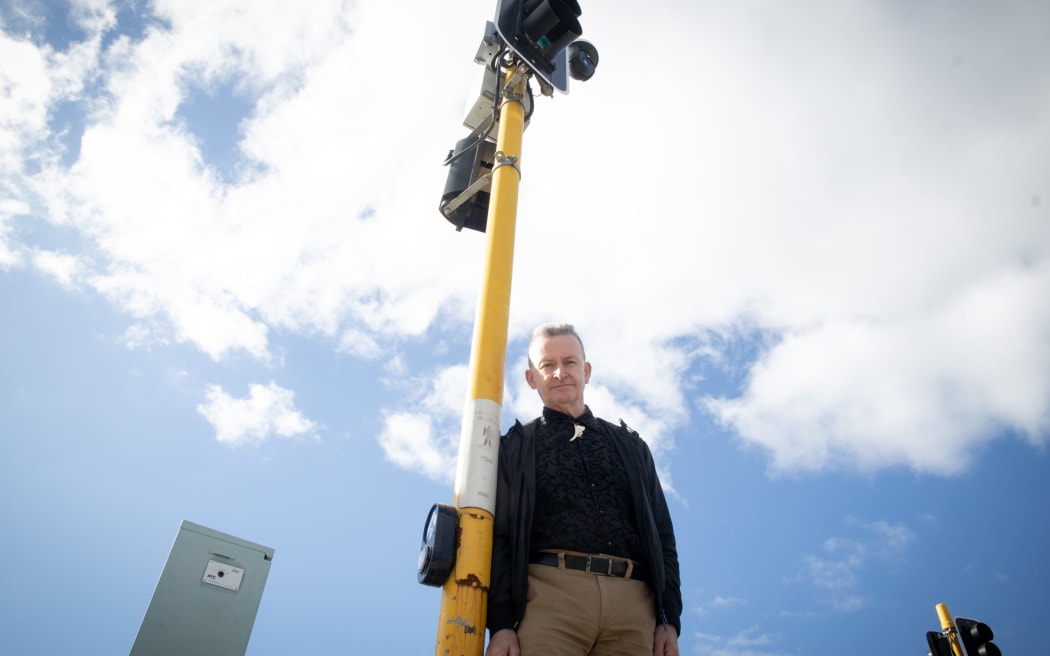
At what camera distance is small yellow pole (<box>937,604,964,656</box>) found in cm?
754

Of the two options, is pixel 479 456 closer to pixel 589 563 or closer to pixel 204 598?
pixel 589 563

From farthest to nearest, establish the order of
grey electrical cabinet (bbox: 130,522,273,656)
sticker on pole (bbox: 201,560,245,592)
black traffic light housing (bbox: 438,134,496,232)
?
black traffic light housing (bbox: 438,134,496,232), sticker on pole (bbox: 201,560,245,592), grey electrical cabinet (bbox: 130,522,273,656)

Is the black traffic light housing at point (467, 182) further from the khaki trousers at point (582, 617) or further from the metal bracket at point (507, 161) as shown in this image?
the khaki trousers at point (582, 617)

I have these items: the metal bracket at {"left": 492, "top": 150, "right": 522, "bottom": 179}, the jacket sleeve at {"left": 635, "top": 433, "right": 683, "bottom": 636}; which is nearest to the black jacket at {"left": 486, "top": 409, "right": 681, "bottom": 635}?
the jacket sleeve at {"left": 635, "top": 433, "right": 683, "bottom": 636}

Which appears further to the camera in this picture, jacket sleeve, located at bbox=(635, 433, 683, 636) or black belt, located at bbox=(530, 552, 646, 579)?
jacket sleeve, located at bbox=(635, 433, 683, 636)

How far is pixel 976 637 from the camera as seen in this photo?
7215 mm

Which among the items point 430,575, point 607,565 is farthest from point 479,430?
point 607,565

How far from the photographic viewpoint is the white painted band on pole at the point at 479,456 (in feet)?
7.43

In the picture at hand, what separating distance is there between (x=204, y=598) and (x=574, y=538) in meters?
2.81

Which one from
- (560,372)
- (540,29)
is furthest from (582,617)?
(540,29)

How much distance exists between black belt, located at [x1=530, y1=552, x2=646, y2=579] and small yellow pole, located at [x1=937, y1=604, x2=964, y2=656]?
810 centimetres

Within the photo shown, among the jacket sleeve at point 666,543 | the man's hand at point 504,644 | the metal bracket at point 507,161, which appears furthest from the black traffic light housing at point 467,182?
the man's hand at point 504,644

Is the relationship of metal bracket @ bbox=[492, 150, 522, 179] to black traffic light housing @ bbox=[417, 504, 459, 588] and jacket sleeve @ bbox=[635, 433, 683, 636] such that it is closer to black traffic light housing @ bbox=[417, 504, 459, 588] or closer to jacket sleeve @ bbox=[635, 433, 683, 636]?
Answer: jacket sleeve @ bbox=[635, 433, 683, 636]

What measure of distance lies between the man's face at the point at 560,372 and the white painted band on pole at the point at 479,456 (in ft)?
1.50
